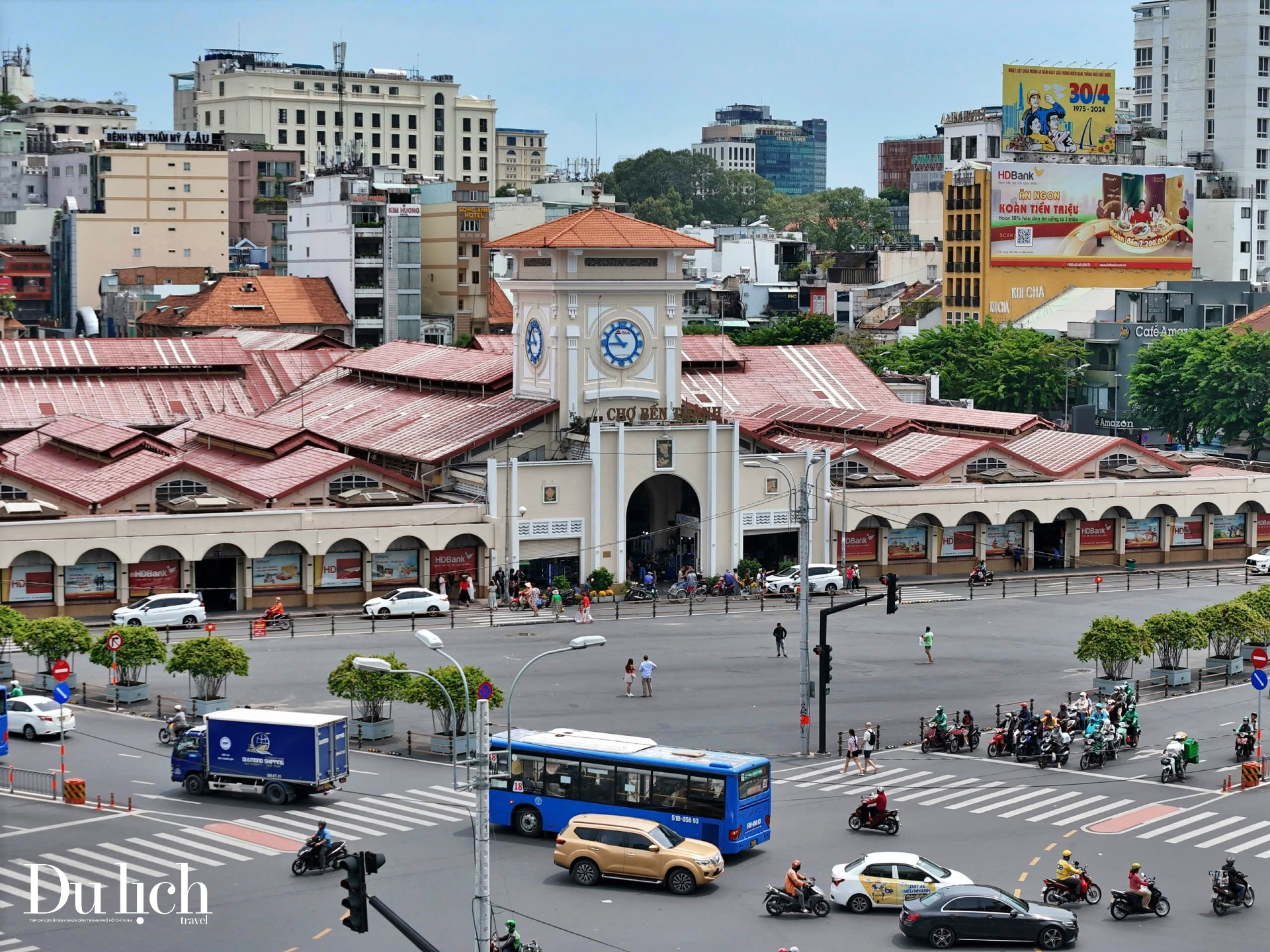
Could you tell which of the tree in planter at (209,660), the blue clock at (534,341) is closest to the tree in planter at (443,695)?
the tree in planter at (209,660)

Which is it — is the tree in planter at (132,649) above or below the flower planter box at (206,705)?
above


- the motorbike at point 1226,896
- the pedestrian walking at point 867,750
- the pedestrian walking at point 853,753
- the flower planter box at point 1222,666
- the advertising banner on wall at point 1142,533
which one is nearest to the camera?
the motorbike at point 1226,896

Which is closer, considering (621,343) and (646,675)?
(646,675)

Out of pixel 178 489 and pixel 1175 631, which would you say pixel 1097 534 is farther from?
pixel 178 489

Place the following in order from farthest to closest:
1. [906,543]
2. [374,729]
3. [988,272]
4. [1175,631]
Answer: [988,272] → [906,543] → [1175,631] → [374,729]

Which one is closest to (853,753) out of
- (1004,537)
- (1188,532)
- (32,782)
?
(32,782)

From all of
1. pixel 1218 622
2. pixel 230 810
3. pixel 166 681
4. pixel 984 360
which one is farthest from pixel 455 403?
pixel 984 360

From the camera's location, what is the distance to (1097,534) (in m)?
87.5

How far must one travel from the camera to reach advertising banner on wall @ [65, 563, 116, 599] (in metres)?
70.2

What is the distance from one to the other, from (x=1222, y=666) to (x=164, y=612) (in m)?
37.2

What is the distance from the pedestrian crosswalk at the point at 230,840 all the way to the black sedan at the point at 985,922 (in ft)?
41.1

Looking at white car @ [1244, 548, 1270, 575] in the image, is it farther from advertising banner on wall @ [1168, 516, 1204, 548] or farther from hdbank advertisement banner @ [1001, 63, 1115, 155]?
hdbank advertisement banner @ [1001, 63, 1115, 155]

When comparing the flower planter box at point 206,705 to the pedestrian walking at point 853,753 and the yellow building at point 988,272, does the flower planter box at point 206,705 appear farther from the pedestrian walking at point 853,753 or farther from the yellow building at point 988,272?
the yellow building at point 988,272

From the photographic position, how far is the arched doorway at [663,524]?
268 feet
